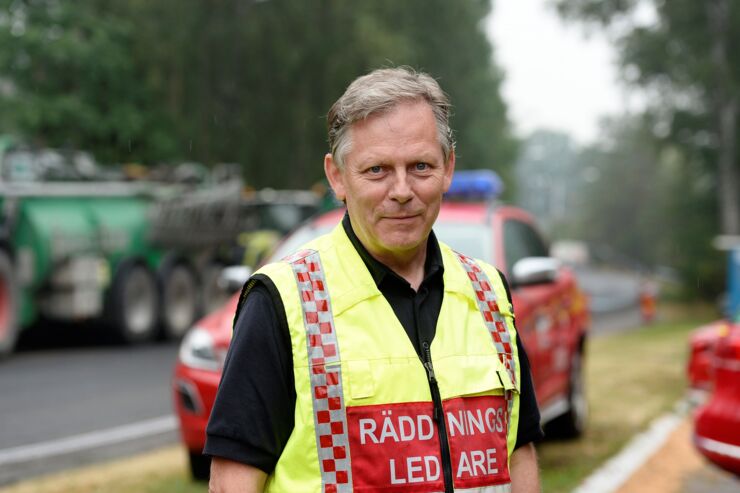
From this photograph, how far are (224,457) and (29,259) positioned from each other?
12644mm

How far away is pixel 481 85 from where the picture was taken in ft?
153

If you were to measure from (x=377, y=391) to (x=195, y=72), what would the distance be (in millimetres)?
29110

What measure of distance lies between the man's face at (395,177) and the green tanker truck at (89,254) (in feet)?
38.8

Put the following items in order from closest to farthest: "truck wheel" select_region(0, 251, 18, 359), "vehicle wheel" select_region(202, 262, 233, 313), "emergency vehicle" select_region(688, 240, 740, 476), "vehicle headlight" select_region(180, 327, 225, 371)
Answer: "emergency vehicle" select_region(688, 240, 740, 476) → "vehicle headlight" select_region(180, 327, 225, 371) → "truck wheel" select_region(0, 251, 18, 359) → "vehicle wheel" select_region(202, 262, 233, 313)

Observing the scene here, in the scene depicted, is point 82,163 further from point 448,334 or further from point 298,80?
point 298,80

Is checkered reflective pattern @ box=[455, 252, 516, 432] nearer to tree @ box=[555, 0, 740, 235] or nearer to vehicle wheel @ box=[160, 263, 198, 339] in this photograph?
vehicle wheel @ box=[160, 263, 198, 339]

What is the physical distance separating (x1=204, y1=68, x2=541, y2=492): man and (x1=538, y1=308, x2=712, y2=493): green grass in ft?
15.1

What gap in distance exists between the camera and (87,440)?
8891mm

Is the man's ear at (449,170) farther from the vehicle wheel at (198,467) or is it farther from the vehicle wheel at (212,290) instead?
the vehicle wheel at (212,290)

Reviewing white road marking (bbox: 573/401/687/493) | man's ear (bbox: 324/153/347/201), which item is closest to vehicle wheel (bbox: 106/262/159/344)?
white road marking (bbox: 573/401/687/493)

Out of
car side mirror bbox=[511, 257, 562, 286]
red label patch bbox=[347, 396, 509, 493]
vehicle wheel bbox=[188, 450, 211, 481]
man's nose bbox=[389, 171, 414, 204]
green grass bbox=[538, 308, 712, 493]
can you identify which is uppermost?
man's nose bbox=[389, 171, 414, 204]

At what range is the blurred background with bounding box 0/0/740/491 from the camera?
12821mm

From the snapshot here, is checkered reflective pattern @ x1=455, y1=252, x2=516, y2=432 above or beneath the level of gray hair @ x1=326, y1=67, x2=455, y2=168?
beneath

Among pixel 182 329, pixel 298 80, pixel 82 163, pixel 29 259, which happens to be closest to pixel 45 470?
pixel 29 259
